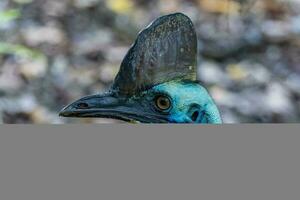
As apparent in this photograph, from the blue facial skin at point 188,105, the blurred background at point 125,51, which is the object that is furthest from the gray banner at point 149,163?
the blurred background at point 125,51

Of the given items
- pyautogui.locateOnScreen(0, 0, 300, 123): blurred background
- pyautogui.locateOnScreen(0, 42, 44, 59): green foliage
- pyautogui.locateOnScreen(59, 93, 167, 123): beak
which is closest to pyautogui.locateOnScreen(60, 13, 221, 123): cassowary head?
pyautogui.locateOnScreen(59, 93, 167, 123): beak

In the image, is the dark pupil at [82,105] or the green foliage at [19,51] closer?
the dark pupil at [82,105]

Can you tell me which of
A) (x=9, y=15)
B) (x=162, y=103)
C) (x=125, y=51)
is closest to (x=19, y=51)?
(x=9, y=15)

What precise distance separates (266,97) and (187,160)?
1.69 feet

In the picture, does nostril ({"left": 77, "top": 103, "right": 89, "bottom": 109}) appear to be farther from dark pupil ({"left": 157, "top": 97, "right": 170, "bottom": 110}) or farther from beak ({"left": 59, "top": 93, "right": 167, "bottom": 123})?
dark pupil ({"left": 157, "top": 97, "right": 170, "bottom": 110})

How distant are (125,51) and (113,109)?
Answer: 0.29 metres

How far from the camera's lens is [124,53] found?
2484 millimetres

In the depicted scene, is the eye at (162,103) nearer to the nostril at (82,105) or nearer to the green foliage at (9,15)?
the nostril at (82,105)

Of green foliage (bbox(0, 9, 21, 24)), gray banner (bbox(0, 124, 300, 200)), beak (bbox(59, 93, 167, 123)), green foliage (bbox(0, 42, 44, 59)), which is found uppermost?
green foliage (bbox(0, 9, 21, 24))

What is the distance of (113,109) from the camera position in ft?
7.36

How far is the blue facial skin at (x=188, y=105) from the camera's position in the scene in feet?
7.06

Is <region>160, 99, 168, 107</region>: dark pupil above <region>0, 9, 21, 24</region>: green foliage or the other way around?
the other way around

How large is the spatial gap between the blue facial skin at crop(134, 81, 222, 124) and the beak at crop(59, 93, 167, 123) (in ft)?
0.12

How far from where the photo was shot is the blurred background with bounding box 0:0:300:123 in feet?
8.29
